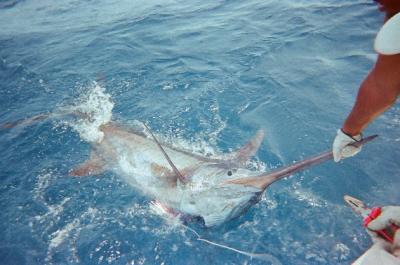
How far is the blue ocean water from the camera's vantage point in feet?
10.7

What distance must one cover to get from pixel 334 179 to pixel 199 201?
163 cm

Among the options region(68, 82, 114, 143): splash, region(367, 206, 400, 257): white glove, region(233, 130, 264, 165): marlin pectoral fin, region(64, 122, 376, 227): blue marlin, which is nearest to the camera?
region(367, 206, 400, 257): white glove

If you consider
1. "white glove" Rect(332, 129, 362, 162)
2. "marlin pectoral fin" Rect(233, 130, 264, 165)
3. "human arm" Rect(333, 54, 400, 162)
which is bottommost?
"marlin pectoral fin" Rect(233, 130, 264, 165)

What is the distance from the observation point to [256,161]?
13.1ft

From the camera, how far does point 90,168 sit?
4234mm

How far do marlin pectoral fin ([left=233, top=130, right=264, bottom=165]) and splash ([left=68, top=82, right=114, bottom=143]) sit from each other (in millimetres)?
1965

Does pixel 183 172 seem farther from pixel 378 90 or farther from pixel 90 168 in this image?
pixel 378 90

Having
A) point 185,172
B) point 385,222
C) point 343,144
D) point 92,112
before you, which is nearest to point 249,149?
point 185,172

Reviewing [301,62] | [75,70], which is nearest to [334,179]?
[301,62]

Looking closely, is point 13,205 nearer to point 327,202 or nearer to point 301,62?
point 327,202

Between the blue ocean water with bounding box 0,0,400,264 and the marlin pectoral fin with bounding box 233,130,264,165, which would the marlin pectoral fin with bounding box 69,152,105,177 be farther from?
the marlin pectoral fin with bounding box 233,130,264,165

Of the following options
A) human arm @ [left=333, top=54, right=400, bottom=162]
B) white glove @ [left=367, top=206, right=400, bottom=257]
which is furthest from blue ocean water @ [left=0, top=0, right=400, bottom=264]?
human arm @ [left=333, top=54, right=400, bottom=162]

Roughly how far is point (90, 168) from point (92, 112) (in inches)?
50.3

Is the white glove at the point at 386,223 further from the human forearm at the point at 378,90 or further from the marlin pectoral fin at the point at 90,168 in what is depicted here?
the marlin pectoral fin at the point at 90,168
